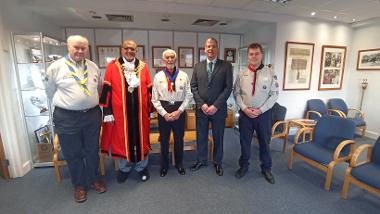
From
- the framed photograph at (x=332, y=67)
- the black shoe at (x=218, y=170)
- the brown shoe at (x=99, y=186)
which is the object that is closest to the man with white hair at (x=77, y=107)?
the brown shoe at (x=99, y=186)

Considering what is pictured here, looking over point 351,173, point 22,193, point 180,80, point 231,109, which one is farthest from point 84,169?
point 231,109

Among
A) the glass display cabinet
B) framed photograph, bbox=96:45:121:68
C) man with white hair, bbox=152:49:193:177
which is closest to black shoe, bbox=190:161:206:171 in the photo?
man with white hair, bbox=152:49:193:177

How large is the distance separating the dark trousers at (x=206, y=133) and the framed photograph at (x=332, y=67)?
3.36m

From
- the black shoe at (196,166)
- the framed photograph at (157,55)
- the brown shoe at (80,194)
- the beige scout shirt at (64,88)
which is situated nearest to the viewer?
the beige scout shirt at (64,88)

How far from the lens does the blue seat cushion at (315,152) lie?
242 cm

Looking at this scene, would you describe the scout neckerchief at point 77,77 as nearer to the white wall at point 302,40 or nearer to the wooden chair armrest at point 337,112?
the white wall at point 302,40

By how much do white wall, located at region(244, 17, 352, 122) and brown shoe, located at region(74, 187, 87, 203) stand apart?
13.0 feet

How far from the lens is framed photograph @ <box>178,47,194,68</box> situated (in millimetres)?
5113

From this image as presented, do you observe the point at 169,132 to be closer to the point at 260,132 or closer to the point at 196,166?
the point at 196,166

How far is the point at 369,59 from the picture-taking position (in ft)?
14.4

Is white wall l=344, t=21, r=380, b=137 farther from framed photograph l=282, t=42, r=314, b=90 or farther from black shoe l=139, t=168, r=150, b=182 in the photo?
black shoe l=139, t=168, r=150, b=182

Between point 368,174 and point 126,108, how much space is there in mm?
2694

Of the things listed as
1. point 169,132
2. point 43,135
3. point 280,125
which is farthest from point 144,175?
point 280,125

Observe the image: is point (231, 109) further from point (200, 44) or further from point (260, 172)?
point (260, 172)
